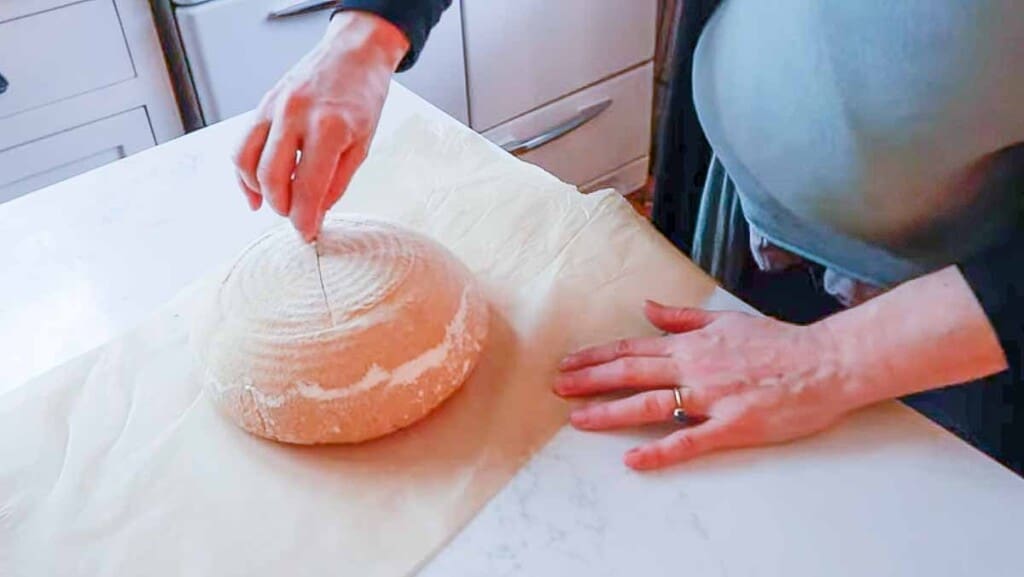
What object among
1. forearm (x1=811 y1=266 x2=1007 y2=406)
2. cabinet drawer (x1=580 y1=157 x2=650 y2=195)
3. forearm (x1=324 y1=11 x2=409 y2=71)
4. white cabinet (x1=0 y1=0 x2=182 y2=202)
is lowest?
cabinet drawer (x1=580 y1=157 x2=650 y2=195)

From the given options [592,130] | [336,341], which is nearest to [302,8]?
[592,130]

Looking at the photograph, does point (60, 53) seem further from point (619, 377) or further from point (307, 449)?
point (619, 377)

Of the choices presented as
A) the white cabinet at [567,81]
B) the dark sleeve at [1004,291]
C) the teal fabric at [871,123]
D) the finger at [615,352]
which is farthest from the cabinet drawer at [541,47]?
the dark sleeve at [1004,291]

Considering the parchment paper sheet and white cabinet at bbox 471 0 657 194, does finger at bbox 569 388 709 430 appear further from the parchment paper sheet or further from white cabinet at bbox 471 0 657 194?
white cabinet at bbox 471 0 657 194

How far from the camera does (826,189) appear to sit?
0.66m

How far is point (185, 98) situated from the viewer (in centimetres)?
132

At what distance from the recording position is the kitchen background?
1.20 metres

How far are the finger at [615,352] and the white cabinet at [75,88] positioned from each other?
2.84ft

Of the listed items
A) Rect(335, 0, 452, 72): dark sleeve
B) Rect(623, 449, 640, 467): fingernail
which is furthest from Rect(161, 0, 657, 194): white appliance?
Rect(623, 449, 640, 467): fingernail

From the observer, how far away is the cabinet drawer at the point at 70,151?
1232 millimetres

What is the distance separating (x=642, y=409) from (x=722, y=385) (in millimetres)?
58

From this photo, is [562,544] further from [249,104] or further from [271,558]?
[249,104]

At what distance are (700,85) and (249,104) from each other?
2.67ft

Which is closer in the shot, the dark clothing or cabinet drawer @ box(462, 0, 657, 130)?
the dark clothing
